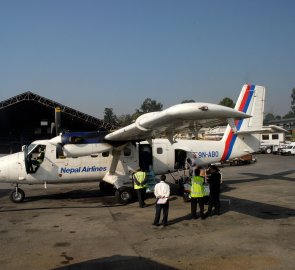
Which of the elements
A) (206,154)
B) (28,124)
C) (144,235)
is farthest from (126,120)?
(144,235)

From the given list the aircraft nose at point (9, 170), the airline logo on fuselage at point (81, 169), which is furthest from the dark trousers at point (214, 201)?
the aircraft nose at point (9, 170)

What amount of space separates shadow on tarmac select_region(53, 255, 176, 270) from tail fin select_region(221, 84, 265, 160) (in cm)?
1153

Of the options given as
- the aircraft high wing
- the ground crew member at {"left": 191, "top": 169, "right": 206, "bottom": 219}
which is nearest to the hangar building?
the aircraft high wing

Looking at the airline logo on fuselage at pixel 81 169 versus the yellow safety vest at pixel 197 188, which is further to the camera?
the airline logo on fuselage at pixel 81 169

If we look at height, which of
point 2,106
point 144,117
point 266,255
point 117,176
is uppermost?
point 2,106

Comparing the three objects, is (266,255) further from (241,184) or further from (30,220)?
(241,184)

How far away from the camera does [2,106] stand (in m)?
36.5

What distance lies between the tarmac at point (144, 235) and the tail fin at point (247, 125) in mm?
3491

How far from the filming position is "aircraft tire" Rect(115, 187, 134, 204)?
14.8 metres

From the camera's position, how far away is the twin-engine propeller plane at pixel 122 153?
47.2 ft

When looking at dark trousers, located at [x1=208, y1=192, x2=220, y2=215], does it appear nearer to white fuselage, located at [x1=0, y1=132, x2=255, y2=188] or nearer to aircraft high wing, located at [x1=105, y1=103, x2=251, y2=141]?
aircraft high wing, located at [x1=105, y1=103, x2=251, y2=141]

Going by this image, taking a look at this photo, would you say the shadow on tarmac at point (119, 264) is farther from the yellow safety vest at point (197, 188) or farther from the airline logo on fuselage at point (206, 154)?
the airline logo on fuselage at point (206, 154)

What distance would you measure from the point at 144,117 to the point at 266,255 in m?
5.95

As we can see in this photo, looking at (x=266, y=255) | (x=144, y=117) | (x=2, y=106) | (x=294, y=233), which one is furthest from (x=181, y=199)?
(x=2, y=106)
